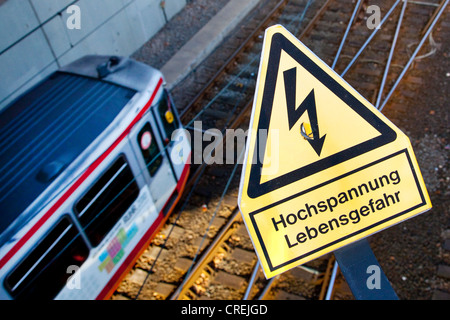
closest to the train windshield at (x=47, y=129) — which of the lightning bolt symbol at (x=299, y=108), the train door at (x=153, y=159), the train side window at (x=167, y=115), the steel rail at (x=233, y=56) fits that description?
the train door at (x=153, y=159)

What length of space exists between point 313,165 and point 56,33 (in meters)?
9.17

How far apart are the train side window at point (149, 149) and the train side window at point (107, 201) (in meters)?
0.41

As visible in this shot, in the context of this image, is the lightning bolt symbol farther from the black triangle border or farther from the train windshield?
the train windshield

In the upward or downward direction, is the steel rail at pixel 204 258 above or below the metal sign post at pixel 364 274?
below

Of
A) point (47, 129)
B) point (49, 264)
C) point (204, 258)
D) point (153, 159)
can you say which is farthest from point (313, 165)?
point (204, 258)

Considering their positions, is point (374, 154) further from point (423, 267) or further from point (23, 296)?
point (423, 267)

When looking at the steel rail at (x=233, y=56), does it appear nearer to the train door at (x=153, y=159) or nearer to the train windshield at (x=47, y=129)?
the train door at (x=153, y=159)

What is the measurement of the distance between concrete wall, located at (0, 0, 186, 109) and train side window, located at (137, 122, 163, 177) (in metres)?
4.52

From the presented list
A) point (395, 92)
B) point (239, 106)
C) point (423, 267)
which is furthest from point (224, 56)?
point (423, 267)

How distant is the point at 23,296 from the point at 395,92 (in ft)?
28.3

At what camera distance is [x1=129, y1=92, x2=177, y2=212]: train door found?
5910 millimetres

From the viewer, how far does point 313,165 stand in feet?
6.76

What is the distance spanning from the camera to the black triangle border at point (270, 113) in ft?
6.66

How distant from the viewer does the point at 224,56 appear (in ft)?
36.6
